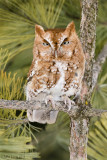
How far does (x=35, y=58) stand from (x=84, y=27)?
250 mm

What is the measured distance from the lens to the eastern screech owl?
3.57 feet

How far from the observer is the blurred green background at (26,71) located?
2.93 feet

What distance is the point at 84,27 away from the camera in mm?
997

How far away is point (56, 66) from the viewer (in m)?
1.12

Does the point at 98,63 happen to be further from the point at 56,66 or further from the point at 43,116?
the point at 43,116

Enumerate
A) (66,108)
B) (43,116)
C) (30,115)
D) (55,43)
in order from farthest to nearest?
(43,116) < (30,115) < (55,43) < (66,108)

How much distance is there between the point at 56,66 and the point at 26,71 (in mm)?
312

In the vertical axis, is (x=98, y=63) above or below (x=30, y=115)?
above

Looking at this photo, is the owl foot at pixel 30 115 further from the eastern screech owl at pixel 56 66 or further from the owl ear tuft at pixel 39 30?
the owl ear tuft at pixel 39 30

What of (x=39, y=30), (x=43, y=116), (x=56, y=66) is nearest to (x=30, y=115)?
(x=43, y=116)

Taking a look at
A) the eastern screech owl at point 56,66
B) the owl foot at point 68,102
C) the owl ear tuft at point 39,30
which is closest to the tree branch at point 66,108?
the owl foot at point 68,102

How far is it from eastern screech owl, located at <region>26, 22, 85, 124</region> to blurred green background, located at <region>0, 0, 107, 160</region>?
8 cm

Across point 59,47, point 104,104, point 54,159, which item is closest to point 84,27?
point 59,47

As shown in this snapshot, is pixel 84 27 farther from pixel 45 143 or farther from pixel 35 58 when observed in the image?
pixel 45 143
